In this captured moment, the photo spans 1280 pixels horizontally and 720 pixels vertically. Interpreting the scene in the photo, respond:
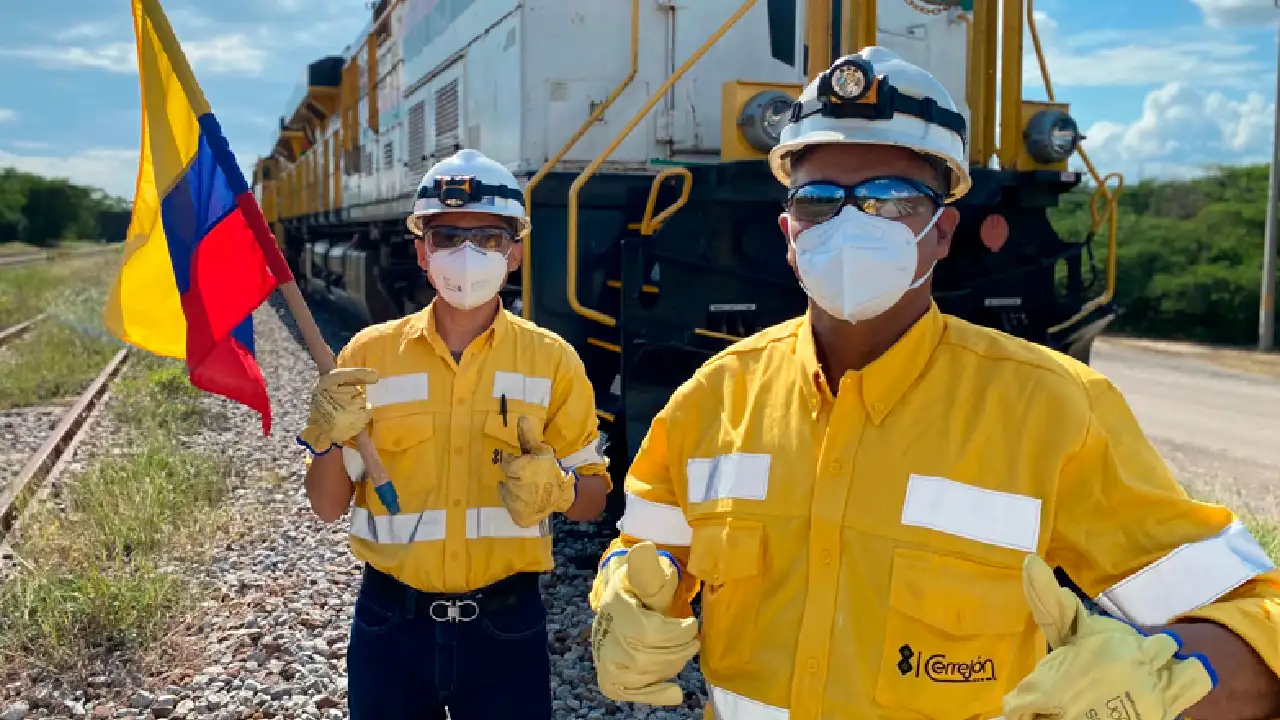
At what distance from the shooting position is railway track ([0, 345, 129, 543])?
584 centimetres

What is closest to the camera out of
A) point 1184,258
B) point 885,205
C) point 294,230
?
point 885,205

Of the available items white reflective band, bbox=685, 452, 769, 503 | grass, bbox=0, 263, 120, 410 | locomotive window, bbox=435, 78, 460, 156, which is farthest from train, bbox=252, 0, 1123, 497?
grass, bbox=0, 263, 120, 410

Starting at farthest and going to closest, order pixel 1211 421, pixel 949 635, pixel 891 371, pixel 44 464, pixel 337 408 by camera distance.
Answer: pixel 1211 421 → pixel 44 464 → pixel 337 408 → pixel 891 371 → pixel 949 635

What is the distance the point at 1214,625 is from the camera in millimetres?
1321

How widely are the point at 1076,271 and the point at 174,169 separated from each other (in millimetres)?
4947

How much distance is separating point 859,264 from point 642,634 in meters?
0.69

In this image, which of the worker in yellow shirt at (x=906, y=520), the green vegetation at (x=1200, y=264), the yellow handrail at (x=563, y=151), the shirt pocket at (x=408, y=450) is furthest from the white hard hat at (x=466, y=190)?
the green vegetation at (x=1200, y=264)

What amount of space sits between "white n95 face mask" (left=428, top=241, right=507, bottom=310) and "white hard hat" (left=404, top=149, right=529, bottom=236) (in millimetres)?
121

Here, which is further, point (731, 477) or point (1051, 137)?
point (1051, 137)

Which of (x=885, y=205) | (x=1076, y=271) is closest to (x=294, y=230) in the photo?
(x=1076, y=271)

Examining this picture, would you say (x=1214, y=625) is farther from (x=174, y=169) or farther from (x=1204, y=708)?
(x=174, y=169)

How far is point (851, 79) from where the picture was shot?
1.58 meters

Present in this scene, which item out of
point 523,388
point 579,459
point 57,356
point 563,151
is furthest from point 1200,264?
point 523,388

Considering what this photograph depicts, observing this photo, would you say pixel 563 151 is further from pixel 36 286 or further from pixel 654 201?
pixel 36 286
